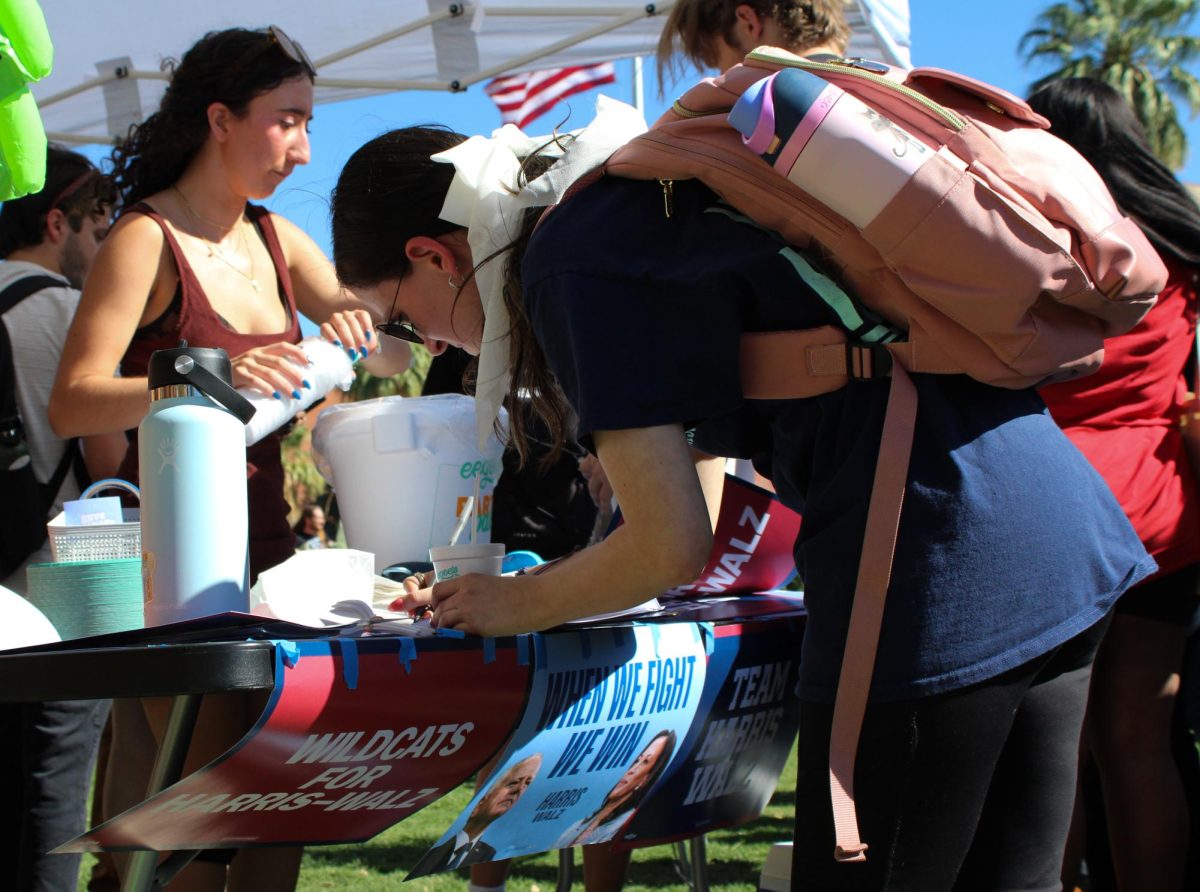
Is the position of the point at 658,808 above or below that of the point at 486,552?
below

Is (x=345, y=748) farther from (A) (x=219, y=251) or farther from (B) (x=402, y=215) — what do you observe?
(A) (x=219, y=251)

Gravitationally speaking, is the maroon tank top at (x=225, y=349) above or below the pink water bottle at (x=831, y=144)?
below

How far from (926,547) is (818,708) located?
19 centimetres

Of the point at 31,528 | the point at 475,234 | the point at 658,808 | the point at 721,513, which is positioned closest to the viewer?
the point at 475,234

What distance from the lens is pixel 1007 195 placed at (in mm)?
1132

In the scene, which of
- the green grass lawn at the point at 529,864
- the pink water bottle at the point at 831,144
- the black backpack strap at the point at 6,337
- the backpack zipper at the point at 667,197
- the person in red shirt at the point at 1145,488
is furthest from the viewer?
the green grass lawn at the point at 529,864

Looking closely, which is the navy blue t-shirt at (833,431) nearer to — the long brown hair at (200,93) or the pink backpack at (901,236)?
the pink backpack at (901,236)

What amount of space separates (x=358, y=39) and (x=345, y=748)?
13.1ft

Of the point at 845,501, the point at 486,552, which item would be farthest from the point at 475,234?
the point at 845,501

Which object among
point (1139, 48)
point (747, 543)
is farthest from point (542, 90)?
point (1139, 48)

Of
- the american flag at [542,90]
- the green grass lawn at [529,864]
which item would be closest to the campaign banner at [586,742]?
the green grass lawn at [529,864]

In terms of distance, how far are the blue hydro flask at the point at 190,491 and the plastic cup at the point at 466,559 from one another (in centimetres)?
25

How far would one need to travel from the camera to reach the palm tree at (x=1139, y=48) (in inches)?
1197

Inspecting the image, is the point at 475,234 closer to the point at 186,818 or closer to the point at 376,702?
the point at 376,702
